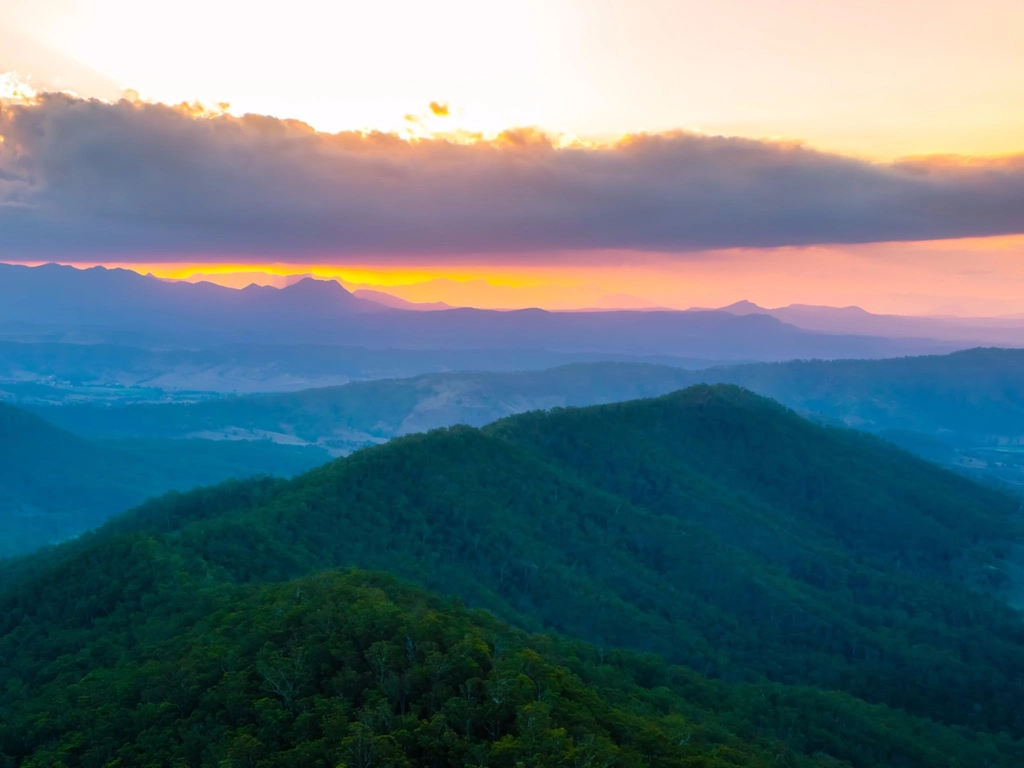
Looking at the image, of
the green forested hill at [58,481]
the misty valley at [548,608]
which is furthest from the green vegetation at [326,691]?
the green forested hill at [58,481]

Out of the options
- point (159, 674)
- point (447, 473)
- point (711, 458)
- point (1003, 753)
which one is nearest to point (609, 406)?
point (711, 458)

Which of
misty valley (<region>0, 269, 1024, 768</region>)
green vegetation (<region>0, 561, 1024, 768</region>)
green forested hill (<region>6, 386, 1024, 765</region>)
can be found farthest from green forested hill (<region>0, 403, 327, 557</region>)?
green vegetation (<region>0, 561, 1024, 768</region>)

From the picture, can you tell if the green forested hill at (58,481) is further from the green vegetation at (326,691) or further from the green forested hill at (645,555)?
the green vegetation at (326,691)

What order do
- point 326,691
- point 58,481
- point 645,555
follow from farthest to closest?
1. point 58,481
2. point 645,555
3. point 326,691

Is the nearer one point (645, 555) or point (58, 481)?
point (645, 555)

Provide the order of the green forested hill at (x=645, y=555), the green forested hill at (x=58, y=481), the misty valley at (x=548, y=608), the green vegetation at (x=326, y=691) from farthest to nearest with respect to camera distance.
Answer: the green forested hill at (x=58, y=481)
the green forested hill at (x=645, y=555)
the misty valley at (x=548, y=608)
the green vegetation at (x=326, y=691)

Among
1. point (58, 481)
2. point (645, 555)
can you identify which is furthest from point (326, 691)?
A: point (58, 481)

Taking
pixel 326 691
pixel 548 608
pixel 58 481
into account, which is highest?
pixel 326 691

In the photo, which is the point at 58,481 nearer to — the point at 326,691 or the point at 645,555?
the point at 645,555

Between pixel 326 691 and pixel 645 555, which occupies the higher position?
pixel 326 691
